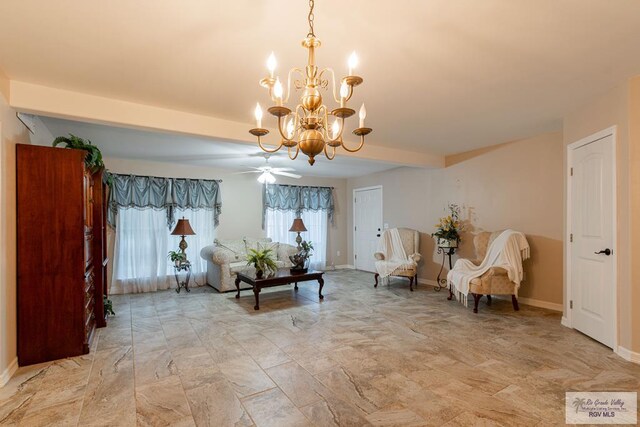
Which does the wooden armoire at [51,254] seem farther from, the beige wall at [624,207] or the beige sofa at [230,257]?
the beige wall at [624,207]

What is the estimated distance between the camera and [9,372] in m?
2.55

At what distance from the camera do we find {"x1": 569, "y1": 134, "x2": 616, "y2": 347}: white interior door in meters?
3.00

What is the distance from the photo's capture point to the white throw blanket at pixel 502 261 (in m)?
4.15

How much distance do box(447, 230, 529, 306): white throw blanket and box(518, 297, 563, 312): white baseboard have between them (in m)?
0.55

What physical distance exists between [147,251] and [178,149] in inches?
83.2

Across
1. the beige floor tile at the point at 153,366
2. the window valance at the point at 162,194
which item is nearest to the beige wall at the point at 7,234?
the beige floor tile at the point at 153,366

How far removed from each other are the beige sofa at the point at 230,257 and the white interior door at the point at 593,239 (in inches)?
173

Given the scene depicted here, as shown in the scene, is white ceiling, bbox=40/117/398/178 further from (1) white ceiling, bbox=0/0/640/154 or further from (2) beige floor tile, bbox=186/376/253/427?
(2) beige floor tile, bbox=186/376/253/427

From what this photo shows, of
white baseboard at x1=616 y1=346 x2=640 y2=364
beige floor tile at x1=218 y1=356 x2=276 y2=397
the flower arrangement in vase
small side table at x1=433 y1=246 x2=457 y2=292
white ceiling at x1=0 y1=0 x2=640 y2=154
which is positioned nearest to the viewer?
white ceiling at x1=0 y1=0 x2=640 y2=154

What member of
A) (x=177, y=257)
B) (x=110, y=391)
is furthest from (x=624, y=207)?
(x=177, y=257)

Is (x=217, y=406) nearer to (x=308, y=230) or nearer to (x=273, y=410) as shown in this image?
(x=273, y=410)

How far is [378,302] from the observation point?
4.79m

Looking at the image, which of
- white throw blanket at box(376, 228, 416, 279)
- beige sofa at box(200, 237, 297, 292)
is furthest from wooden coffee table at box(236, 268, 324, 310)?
white throw blanket at box(376, 228, 416, 279)

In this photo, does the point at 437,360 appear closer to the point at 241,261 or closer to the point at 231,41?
the point at 231,41
